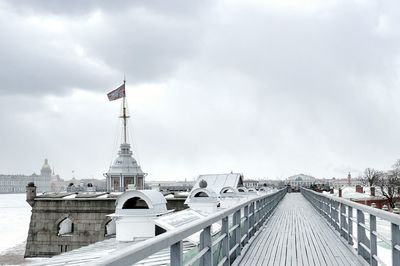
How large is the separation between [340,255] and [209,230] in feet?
15.1

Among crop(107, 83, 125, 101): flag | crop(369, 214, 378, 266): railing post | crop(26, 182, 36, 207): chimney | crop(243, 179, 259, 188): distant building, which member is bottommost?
crop(243, 179, 259, 188): distant building

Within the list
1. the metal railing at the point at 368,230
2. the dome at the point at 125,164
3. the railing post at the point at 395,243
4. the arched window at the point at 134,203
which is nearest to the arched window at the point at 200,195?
the arched window at the point at 134,203

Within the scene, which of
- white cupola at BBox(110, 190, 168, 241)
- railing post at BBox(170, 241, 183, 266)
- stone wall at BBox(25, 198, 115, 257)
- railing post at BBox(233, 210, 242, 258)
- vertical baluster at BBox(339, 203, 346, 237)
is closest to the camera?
railing post at BBox(170, 241, 183, 266)

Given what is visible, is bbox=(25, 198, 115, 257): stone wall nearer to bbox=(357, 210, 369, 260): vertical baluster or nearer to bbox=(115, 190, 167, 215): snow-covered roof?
bbox=(115, 190, 167, 215): snow-covered roof

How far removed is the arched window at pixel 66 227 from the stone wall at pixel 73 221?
1368 millimetres

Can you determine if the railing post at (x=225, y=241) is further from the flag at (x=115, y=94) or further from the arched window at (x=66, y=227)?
the flag at (x=115, y=94)

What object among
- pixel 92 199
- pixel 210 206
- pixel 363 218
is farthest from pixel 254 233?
pixel 92 199

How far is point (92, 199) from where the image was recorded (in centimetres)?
4259

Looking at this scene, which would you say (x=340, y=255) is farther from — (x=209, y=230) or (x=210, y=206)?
(x=210, y=206)

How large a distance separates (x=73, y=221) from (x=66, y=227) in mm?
3647

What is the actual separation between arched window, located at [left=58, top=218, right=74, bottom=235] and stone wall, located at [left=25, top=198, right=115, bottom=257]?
4.49 ft

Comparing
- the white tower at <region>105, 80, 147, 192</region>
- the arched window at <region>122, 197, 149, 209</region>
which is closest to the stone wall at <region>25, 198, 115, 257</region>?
the white tower at <region>105, 80, 147, 192</region>

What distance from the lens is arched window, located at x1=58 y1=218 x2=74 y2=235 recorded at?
4455cm

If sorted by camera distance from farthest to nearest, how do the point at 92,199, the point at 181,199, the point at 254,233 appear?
1. the point at 92,199
2. the point at 181,199
3. the point at 254,233
